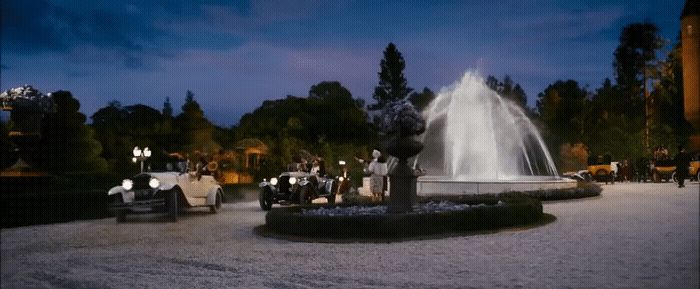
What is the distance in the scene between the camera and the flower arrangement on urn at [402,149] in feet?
43.8

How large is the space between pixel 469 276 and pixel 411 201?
19.5 feet

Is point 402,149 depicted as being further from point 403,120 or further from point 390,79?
point 390,79

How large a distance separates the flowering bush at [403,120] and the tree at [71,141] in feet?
39.6

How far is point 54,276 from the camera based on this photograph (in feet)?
26.9

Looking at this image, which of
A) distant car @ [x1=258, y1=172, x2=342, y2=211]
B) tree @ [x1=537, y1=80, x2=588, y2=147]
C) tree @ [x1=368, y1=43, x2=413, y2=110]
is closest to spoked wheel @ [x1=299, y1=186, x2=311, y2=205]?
distant car @ [x1=258, y1=172, x2=342, y2=211]

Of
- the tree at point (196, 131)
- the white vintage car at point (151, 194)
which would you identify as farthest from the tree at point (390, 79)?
the white vintage car at point (151, 194)

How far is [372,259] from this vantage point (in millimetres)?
9094

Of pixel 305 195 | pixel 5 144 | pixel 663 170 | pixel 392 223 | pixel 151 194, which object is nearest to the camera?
pixel 5 144

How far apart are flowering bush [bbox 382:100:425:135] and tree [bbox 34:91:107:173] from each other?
12.1 meters

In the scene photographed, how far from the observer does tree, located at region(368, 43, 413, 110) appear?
72.0 metres

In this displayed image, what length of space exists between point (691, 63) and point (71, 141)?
25685mm

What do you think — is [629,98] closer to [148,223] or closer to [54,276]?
[148,223]

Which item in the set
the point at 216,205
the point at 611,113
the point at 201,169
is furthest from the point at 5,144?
the point at 611,113

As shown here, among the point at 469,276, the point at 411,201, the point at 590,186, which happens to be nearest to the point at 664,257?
the point at 469,276
